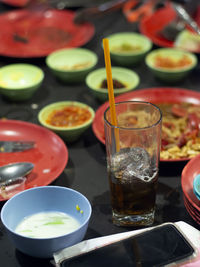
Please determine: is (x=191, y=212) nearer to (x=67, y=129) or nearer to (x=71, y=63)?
(x=67, y=129)

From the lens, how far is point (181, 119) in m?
1.65

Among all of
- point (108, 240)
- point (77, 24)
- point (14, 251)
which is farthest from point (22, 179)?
point (77, 24)

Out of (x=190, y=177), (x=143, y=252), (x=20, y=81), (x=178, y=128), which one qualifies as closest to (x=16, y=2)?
(x=20, y=81)

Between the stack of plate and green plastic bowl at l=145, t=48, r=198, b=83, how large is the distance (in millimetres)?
705

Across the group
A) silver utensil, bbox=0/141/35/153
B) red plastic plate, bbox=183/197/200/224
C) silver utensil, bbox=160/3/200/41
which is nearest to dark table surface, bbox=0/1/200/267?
red plastic plate, bbox=183/197/200/224

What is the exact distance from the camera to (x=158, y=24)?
2.51 meters

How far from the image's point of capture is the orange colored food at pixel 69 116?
1.64m

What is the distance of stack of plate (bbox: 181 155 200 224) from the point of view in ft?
3.87

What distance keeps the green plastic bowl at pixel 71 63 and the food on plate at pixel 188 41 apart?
0.47 meters

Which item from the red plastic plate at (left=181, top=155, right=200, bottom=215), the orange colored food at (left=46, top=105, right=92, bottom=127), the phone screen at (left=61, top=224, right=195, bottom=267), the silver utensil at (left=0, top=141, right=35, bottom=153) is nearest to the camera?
the phone screen at (left=61, top=224, right=195, bottom=267)

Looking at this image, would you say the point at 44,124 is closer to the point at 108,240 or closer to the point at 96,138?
the point at 96,138

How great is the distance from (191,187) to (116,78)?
0.81m

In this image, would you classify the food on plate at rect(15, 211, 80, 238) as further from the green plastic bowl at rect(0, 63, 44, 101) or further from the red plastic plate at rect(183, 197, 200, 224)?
the green plastic bowl at rect(0, 63, 44, 101)

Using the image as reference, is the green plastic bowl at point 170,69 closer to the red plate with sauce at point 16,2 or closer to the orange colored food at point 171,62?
the orange colored food at point 171,62
